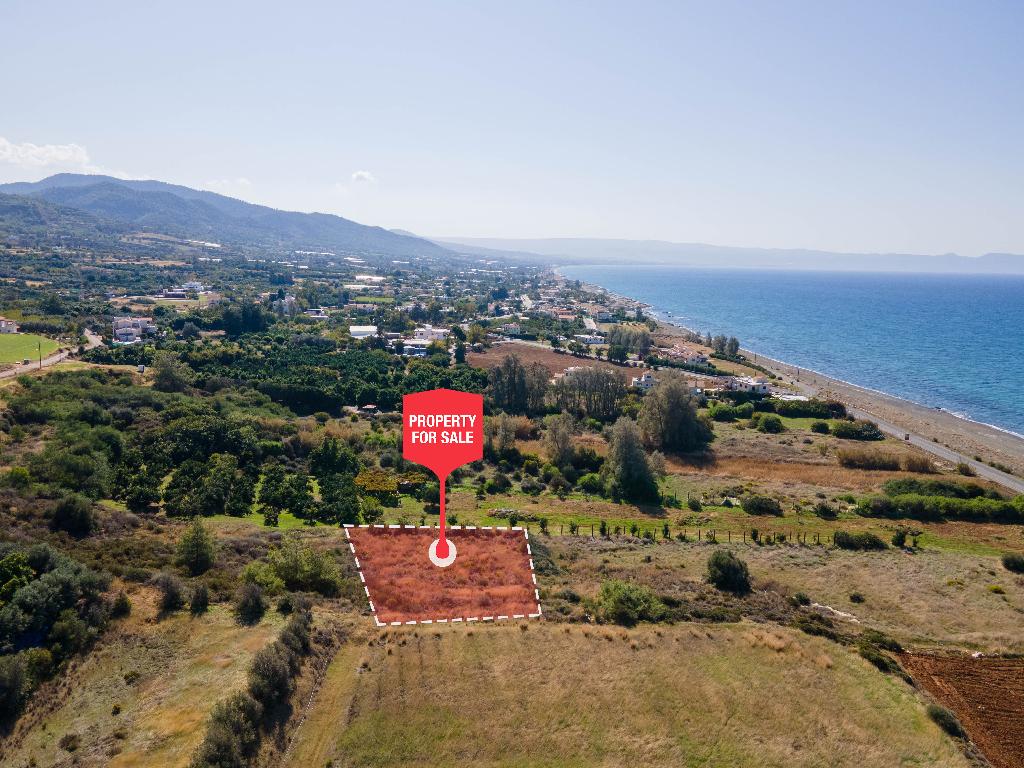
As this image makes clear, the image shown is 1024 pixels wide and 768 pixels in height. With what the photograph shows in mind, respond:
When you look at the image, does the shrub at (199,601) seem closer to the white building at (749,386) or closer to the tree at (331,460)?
the tree at (331,460)

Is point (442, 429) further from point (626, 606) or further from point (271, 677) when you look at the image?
point (626, 606)

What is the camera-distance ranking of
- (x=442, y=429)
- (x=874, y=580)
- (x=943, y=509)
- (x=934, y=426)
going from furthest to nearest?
(x=934, y=426) < (x=943, y=509) < (x=874, y=580) < (x=442, y=429)

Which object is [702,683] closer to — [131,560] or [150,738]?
[150,738]

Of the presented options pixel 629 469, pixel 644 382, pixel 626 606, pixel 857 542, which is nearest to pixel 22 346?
pixel 629 469

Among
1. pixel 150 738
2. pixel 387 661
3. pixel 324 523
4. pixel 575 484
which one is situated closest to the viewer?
pixel 150 738

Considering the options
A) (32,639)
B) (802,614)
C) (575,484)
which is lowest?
(575,484)

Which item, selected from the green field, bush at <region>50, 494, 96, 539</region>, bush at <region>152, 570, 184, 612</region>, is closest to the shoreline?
bush at <region>152, 570, 184, 612</region>

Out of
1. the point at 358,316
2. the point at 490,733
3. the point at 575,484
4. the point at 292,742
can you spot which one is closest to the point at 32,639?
the point at 292,742
